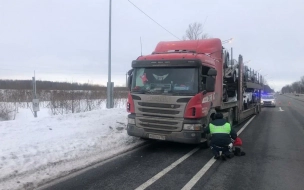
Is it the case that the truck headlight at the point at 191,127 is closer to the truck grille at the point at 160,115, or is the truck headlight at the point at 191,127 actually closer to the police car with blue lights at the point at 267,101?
the truck grille at the point at 160,115

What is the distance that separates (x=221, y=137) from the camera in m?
6.97

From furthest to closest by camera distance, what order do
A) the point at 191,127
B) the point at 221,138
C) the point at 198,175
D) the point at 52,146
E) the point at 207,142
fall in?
the point at 207,142, the point at 191,127, the point at 52,146, the point at 221,138, the point at 198,175

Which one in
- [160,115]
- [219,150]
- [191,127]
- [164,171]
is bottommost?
[164,171]

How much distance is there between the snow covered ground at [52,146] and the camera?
551cm

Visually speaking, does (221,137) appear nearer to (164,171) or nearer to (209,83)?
(209,83)

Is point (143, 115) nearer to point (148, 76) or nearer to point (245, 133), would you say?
point (148, 76)

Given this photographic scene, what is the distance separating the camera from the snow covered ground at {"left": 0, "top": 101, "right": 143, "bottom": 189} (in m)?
5.51

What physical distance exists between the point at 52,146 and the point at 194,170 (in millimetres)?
3831

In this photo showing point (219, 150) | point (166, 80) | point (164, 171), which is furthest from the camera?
point (166, 80)

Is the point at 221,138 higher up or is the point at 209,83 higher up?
the point at 209,83

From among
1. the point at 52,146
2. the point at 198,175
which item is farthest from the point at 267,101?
the point at 52,146

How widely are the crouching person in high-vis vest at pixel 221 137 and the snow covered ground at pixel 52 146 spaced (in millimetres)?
2593

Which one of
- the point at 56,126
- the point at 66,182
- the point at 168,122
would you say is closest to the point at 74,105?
the point at 56,126

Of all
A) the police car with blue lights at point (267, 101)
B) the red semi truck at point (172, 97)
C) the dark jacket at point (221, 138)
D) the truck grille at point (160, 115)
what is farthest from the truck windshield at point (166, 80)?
the police car with blue lights at point (267, 101)
